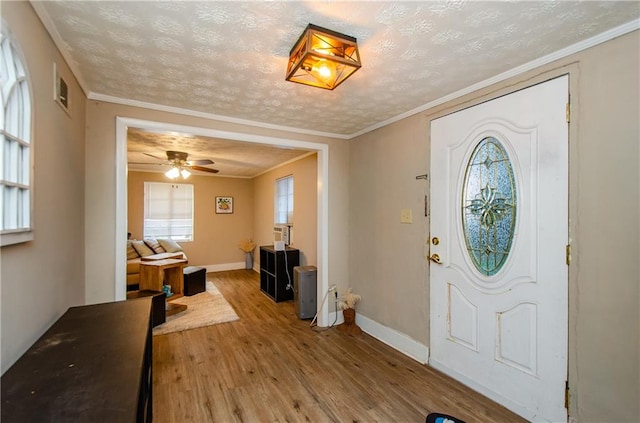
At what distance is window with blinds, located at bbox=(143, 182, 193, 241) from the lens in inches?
231

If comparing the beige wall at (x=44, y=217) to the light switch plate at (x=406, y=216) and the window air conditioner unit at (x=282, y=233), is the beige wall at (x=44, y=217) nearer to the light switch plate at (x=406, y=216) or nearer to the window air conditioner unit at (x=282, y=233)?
the light switch plate at (x=406, y=216)

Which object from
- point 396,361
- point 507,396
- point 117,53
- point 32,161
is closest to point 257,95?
point 117,53

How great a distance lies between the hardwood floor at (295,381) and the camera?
1.89m

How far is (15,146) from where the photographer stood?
1088 millimetres

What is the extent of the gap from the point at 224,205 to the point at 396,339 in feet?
16.7

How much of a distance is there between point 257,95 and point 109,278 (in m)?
1.93

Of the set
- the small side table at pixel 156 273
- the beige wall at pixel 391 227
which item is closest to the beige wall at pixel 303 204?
the beige wall at pixel 391 227

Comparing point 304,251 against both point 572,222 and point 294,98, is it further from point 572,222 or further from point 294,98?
point 572,222

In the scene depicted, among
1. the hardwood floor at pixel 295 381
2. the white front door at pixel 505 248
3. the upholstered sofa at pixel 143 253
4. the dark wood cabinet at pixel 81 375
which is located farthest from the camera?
the upholstered sofa at pixel 143 253

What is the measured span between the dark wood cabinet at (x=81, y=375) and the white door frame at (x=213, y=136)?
899 millimetres

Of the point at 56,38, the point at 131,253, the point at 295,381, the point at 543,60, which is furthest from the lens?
the point at 131,253

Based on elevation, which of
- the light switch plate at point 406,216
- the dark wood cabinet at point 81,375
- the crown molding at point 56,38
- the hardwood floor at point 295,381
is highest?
the crown molding at point 56,38

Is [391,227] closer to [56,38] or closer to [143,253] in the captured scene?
[56,38]

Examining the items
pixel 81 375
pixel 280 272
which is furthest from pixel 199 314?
pixel 81 375
